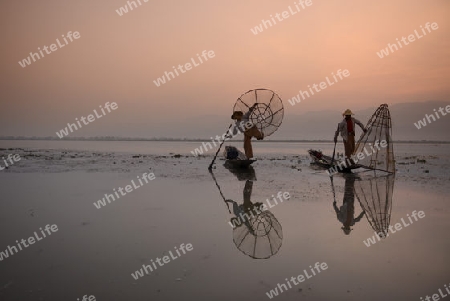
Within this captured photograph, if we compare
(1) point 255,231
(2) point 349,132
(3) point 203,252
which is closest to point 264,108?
(2) point 349,132

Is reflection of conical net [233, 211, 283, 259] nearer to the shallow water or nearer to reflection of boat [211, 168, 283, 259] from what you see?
reflection of boat [211, 168, 283, 259]

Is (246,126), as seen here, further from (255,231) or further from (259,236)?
(259,236)

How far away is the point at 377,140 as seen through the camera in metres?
18.7

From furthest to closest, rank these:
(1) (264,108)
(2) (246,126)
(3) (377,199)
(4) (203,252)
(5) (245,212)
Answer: (2) (246,126) < (1) (264,108) < (3) (377,199) < (5) (245,212) < (4) (203,252)

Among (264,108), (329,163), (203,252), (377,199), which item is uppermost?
(264,108)

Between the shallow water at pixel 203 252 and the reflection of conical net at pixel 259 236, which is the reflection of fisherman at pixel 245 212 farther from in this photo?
the shallow water at pixel 203 252

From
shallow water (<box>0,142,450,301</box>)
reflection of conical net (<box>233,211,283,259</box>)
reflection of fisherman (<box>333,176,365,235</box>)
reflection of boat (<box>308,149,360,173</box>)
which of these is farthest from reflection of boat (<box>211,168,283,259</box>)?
reflection of boat (<box>308,149,360,173</box>)

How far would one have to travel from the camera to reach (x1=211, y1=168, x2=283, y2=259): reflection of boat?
19.7ft

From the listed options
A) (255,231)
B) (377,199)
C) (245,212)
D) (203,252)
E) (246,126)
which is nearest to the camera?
(203,252)

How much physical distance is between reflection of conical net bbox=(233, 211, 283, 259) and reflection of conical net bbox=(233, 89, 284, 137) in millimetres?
11003

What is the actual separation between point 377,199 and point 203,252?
7.35 metres

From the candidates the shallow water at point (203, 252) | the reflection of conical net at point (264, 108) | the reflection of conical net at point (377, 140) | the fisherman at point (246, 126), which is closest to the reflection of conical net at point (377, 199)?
the shallow water at point (203, 252)

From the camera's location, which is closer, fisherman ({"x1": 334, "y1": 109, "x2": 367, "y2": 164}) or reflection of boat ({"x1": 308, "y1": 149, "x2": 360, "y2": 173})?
reflection of boat ({"x1": 308, "y1": 149, "x2": 360, "y2": 173})

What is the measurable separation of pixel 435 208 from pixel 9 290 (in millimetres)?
10317
